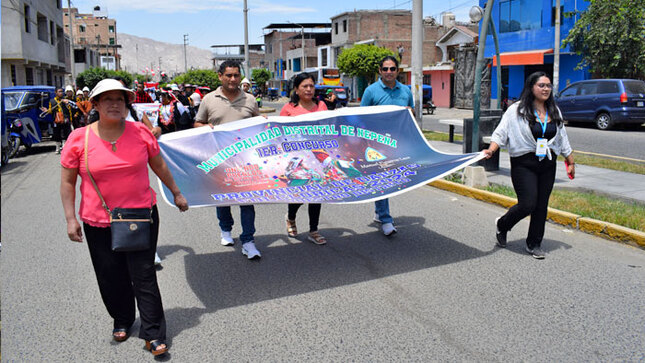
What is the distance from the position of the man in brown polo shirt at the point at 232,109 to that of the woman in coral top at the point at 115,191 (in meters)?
1.84

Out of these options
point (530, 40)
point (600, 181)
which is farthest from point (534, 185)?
point (530, 40)

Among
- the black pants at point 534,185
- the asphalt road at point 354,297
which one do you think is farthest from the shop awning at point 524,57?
the black pants at point 534,185

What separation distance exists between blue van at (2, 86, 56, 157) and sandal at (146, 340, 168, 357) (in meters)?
13.2

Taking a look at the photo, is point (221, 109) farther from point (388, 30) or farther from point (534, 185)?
point (388, 30)

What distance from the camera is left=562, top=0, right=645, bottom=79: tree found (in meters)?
22.8

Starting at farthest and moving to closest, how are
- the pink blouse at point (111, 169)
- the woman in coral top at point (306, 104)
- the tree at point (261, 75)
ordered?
1. the tree at point (261, 75)
2. the woman in coral top at point (306, 104)
3. the pink blouse at point (111, 169)

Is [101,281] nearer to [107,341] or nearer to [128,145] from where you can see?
[107,341]

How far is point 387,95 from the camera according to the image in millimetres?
6535

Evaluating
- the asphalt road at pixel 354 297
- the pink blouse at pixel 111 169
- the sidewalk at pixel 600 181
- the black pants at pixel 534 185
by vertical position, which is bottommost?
the asphalt road at pixel 354 297

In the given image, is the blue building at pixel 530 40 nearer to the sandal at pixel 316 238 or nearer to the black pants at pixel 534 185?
the black pants at pixel 534 185

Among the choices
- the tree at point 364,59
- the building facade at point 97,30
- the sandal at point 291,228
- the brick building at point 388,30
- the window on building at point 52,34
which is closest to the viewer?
the sandal at point 291,228

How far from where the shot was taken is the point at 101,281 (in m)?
3.78

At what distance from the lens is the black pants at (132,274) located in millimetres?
3682

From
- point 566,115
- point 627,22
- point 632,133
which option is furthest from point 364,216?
point 627,22
